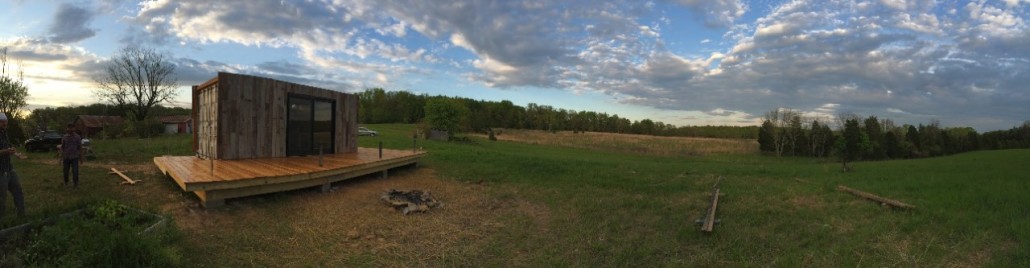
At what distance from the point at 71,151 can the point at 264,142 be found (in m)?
3.32

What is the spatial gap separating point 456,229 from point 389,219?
4.05 ft

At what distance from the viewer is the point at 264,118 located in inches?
425

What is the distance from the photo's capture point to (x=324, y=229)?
22.7ft

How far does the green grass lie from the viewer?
5.88 meters

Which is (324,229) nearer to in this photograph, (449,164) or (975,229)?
(449,164)

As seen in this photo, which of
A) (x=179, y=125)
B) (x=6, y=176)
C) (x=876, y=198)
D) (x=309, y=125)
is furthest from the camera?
(x=179, y=125)

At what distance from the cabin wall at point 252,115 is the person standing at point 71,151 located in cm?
233

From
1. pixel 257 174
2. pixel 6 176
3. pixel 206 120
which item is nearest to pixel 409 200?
pixel 257 174

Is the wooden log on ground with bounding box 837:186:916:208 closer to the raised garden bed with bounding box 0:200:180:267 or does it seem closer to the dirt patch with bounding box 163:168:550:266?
the dirt patch with bounding box 163:168:550:266

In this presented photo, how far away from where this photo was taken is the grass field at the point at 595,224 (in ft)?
19.1

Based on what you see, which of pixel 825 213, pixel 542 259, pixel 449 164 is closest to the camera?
pixel 542 259

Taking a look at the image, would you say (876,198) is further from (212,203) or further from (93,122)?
(93,122)

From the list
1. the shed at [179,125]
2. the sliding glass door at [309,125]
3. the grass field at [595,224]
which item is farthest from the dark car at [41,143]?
the shed at [179,125]

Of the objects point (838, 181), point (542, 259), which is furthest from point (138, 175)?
point (838, 181)
